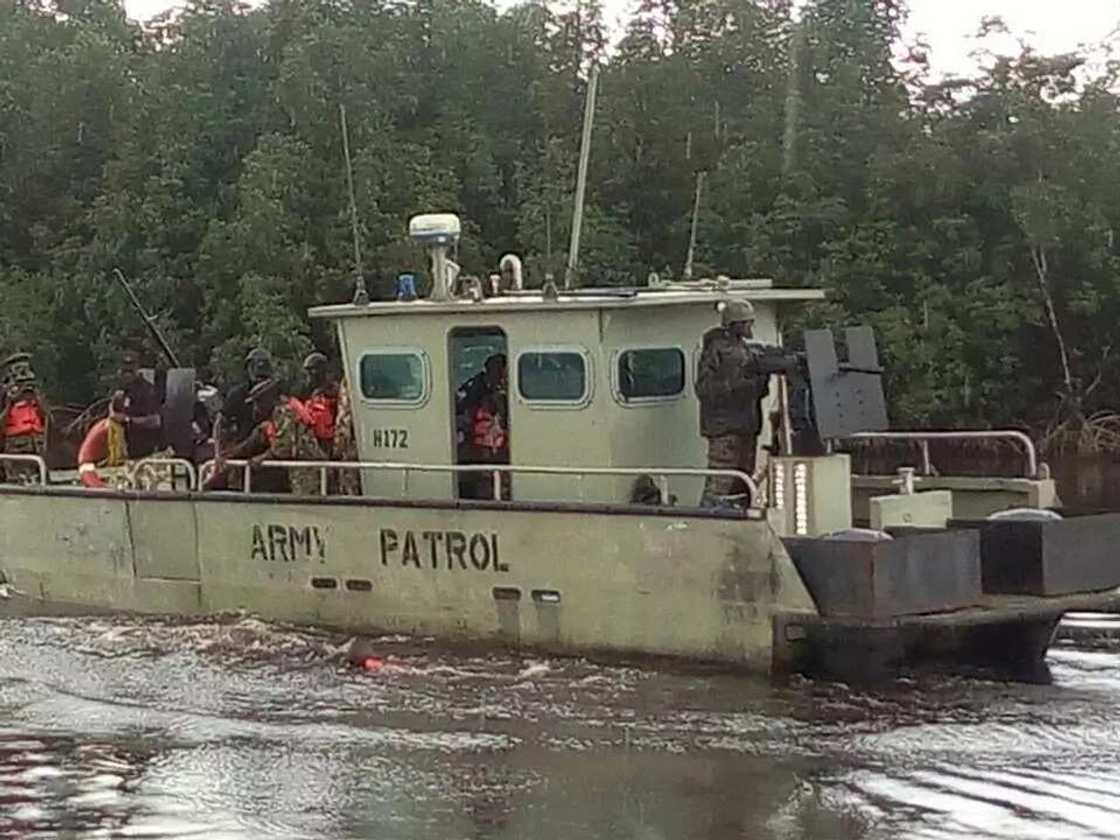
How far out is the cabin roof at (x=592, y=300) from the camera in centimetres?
1210

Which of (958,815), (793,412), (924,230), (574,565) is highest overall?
(924,230)

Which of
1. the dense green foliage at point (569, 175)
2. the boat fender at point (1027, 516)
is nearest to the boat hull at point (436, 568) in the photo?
the boat fender at point (1027, 516)

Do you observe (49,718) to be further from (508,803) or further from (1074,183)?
(1074,183)

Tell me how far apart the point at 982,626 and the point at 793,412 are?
5.37 feet

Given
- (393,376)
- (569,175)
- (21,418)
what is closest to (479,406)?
(393,376)

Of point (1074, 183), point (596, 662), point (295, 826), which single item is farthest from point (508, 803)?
point (1074, 183)

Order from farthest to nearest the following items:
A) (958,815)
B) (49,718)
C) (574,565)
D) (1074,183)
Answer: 1. (1074,183)
2. (574,565)
3. (49,718)
4. (958,815)

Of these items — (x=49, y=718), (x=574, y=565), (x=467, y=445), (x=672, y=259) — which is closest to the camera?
(x=49, y=718)

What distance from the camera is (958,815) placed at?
8.51 metres

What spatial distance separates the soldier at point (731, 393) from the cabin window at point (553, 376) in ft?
2.60

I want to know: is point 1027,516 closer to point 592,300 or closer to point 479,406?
point 592,300

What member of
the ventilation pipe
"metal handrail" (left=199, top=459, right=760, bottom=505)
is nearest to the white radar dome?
the ventilation pipe

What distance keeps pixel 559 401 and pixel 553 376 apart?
160 millimetres

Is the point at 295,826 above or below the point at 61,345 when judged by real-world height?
below
